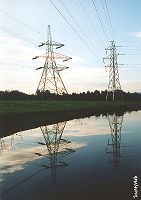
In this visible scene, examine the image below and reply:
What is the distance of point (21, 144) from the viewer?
20078 mm

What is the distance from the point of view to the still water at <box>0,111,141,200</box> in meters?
9.55

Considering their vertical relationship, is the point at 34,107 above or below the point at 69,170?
above

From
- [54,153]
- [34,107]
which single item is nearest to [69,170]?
[54,153]

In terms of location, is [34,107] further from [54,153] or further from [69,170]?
[69,170]

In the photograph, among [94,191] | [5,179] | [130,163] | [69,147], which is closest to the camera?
[94,191]

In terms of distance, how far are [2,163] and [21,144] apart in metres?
5.96

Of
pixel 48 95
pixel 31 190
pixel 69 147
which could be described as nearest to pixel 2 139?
pixel 69 147

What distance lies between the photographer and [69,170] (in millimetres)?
12602

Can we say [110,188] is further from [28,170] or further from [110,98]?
[110,98]

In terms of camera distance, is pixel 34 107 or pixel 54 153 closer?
pixel 54 153

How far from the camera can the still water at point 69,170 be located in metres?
9.55

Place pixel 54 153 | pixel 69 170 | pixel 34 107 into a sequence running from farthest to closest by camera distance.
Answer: pixel 34 107 → pixel 54 153 → pixel 69 170

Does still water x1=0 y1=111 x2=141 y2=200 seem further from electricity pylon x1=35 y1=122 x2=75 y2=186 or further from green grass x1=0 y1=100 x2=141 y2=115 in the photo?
green grass x1=0 y1=100 x2=141 y2=115

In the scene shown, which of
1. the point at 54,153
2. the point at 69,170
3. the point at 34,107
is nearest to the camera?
the point at 69,170
